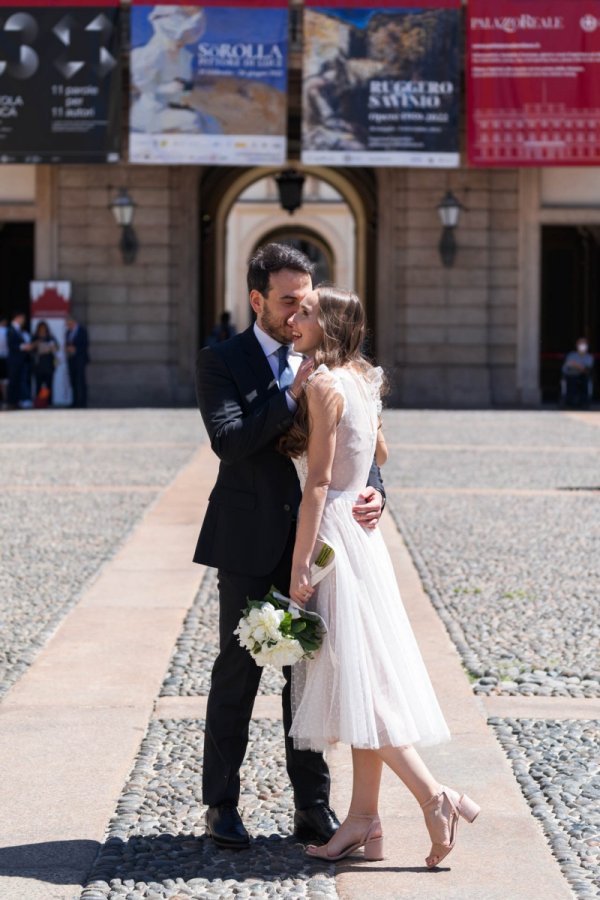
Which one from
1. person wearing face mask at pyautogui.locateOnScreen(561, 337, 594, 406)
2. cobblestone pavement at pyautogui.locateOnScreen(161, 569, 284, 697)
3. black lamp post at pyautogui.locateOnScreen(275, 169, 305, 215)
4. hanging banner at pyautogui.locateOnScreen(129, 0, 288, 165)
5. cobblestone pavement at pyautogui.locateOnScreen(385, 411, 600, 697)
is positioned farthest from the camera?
person wearing face mask at pyautogui.locateOnScreen(561, 337, 594, 406)

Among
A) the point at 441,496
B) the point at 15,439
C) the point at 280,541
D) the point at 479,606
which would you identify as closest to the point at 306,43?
the point at 15,439

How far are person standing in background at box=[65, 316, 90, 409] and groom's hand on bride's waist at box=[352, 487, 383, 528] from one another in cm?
1927

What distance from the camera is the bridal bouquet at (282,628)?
3.56 meters

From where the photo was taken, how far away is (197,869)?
3.61 m

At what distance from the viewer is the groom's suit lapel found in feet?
12.6

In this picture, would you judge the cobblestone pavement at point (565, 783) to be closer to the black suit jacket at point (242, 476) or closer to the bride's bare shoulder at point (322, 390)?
the black suit jacket at point (242, 476)

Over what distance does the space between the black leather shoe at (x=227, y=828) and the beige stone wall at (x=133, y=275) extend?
2034 cm

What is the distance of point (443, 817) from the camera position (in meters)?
3.57

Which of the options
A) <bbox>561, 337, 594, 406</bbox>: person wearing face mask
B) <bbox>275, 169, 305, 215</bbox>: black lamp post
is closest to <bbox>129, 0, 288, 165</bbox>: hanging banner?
<bbox>275, 169, 305, 215</bbox>: black lamp post

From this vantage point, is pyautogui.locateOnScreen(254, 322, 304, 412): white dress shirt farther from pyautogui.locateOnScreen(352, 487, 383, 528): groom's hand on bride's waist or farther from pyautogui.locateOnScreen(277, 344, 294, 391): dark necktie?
pyautogui.locateOnScreen(352, 487, 383, 528): groom's hand on bride's waist

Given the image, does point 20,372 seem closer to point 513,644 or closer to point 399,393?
point 399,393

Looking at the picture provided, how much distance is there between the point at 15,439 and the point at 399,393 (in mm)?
9287

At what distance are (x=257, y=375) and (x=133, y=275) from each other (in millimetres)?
20647

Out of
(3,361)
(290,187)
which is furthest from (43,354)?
(290,187)
